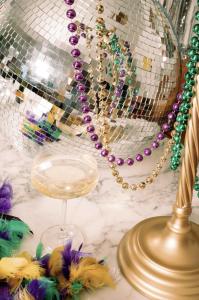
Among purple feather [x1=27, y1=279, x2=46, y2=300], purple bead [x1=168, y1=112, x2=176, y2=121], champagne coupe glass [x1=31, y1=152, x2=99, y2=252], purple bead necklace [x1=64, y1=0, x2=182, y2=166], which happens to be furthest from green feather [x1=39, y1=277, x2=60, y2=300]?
purple bead [x1=168, y1=112, x2=176, y2=121]

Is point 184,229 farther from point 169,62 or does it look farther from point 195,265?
point 169,62

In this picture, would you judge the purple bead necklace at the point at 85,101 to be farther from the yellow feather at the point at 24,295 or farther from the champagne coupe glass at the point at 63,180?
the yellow feather at the point at 24,295

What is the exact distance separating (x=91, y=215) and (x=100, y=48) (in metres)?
0.28

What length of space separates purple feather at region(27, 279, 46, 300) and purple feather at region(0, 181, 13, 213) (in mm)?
195

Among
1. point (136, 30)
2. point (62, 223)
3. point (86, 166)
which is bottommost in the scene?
point (62, 223)

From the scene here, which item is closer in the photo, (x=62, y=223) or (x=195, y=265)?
(x=195, y=265)

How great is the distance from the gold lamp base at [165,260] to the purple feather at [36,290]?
13cm

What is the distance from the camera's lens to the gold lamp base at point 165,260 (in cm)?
61

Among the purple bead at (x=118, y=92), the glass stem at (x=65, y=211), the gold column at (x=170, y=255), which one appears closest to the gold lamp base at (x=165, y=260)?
the gold column at (x=170, y=255)

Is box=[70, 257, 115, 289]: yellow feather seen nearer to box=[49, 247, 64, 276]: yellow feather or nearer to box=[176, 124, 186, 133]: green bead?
box=[49, 247, 64, 276]: yellow feather

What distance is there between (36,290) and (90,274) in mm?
79

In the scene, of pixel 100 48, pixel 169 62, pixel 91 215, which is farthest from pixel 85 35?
pixel 91 215

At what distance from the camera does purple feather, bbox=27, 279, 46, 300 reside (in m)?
0.57

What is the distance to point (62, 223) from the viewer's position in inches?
29.1
